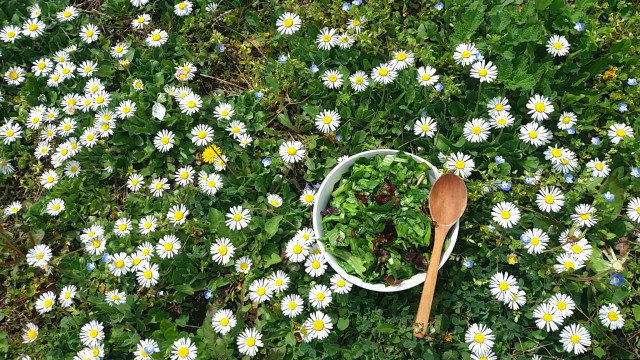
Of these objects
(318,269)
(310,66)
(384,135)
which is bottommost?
(318,269)

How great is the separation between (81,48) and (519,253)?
308 centimetres

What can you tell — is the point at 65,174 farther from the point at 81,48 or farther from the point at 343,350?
the point at 343,350

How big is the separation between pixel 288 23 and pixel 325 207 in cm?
130

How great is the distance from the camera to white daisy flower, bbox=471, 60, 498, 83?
269cm

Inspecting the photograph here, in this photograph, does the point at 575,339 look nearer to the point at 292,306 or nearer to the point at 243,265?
the point at 292,306

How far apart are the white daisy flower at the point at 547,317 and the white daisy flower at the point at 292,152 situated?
149 cm

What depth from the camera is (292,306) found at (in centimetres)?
253

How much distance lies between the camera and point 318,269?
2561mm

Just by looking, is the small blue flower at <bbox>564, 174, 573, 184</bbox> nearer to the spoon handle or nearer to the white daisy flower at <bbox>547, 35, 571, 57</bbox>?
the white daisy flower at <bbox>547, 35, 571, 57</bbox>

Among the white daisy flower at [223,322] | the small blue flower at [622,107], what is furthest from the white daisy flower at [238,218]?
the small blue flower at [622,107]

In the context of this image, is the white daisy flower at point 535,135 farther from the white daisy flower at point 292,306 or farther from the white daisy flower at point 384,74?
the white daisy flower at point 292,306

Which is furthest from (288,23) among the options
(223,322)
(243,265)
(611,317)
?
(611,317)

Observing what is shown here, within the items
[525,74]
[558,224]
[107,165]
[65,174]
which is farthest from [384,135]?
[65,174]

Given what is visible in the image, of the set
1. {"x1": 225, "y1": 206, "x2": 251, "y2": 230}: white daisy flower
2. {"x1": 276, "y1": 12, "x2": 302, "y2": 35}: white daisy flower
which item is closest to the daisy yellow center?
{"x1": 225, "y1": 206, "x2": 251, "y2": 230}: white daisy flower
